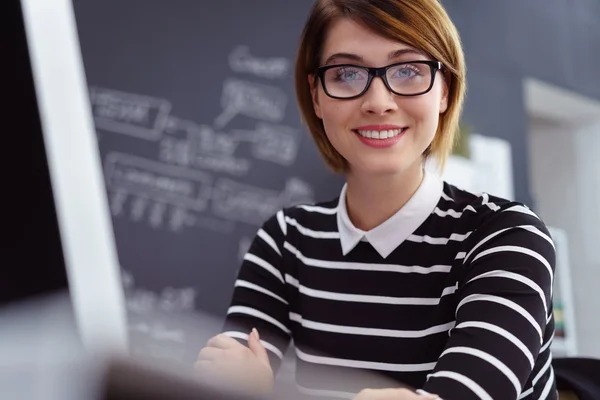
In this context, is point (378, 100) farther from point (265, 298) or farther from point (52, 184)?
point (52, 184)

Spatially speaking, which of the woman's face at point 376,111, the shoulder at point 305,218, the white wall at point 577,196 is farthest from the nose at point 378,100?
the white wall at point 577,196

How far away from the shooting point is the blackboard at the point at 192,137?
9.31 ft

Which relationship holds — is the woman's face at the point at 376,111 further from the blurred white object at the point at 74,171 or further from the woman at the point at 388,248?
the blurred white object at the point at 74,171

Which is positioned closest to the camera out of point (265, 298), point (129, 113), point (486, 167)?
point (265, 298)

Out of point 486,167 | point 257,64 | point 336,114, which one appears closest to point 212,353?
point 336,114

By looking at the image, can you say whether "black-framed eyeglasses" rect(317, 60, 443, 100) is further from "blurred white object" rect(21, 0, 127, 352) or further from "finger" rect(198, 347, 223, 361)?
"blurred white object" rect(21, 0, 127, 352)

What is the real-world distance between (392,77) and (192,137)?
2.15 meters

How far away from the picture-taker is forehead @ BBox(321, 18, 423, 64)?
0.96 m

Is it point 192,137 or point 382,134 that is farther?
point 192,137

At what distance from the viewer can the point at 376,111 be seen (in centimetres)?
98

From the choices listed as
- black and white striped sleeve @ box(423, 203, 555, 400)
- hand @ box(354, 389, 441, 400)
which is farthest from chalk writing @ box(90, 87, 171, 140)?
hand @ box(354, 389, 441, 400)

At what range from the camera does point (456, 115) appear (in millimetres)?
1159

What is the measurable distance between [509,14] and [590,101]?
1.25 metres

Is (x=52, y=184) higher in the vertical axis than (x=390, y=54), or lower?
lower
